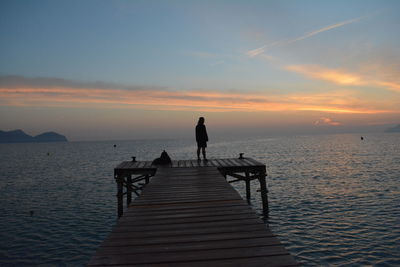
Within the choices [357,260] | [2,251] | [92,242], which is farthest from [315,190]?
[2,251]

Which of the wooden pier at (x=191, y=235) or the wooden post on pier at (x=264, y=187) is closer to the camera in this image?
the wooden pier at (x=191, y=235)

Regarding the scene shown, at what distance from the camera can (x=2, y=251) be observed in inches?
461

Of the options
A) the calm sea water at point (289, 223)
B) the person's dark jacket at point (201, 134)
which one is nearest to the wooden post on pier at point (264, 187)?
the calm sea water at point (289, 223)

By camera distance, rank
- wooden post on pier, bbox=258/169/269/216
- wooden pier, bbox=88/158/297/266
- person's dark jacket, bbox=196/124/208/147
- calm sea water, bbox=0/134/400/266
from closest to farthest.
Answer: wooden pier, bbox=88/158/297/266, calm sea water, bbox=0/134/400/266, wooden post on pier, bbox=258/169/269/216, person's dark jacket, bbox=196/124/208/147

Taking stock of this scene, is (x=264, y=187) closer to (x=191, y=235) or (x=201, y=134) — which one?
(x=201, y=134)

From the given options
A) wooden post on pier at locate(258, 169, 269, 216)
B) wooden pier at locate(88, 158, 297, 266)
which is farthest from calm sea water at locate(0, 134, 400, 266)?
wooden pier at locate(88, 158, 297, 266)

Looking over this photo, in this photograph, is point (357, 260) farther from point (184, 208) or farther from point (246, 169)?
point (184, 208)

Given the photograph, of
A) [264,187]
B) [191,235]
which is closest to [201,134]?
[264,187]

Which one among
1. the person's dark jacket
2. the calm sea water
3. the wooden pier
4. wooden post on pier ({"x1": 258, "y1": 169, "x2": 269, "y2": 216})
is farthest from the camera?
the person's dark jacket

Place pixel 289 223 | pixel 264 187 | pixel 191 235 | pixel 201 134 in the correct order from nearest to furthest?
pixel 191 235 → pixel 289 223 → pixel 264 187 → pixel 201 134

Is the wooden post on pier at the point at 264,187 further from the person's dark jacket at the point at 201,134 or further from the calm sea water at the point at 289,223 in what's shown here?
the person's dark jacket at the point at 201,134

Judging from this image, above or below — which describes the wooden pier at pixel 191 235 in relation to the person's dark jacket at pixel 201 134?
below

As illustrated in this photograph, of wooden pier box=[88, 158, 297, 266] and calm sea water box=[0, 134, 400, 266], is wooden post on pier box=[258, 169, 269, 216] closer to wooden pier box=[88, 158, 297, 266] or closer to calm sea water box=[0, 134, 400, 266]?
calm sea water box=[0, 134, 400, 266]

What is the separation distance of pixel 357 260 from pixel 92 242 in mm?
10823
